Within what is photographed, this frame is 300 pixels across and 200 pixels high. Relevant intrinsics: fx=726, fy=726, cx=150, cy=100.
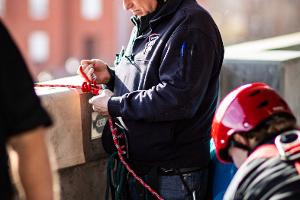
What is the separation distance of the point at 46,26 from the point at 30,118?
165 feet

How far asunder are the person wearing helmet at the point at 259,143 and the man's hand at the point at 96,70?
1.15 metres

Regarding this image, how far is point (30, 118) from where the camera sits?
2.54 m

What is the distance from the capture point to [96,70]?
4.43 metres

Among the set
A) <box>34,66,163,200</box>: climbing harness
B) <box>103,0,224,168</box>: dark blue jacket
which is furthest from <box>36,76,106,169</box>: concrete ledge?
<box>103,0,224,168</box>: dark blue jacket

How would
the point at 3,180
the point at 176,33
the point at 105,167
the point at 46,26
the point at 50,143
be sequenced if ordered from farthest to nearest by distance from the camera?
1. the point at 46,26
2. the point at 105,167
3. the point at 50,143
4. the point at 176,33
5. the point at 3,180

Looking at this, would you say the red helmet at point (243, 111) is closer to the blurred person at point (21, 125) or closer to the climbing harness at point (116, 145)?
the climbing harness at point (116, 145)

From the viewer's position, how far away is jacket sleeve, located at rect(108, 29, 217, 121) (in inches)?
149

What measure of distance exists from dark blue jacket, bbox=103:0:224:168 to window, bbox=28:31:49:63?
48.4 metres

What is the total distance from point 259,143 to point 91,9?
5135 centimetres

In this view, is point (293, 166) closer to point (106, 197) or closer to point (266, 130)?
point (266, 130)

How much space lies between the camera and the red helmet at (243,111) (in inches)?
126

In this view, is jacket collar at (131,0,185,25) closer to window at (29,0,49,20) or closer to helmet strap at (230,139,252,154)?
helmet strap at (230,139,252,154)

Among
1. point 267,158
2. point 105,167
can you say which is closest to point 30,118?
point 267,158

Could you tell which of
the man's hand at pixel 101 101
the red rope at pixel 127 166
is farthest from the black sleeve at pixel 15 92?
the red rope at pixel 127 166
